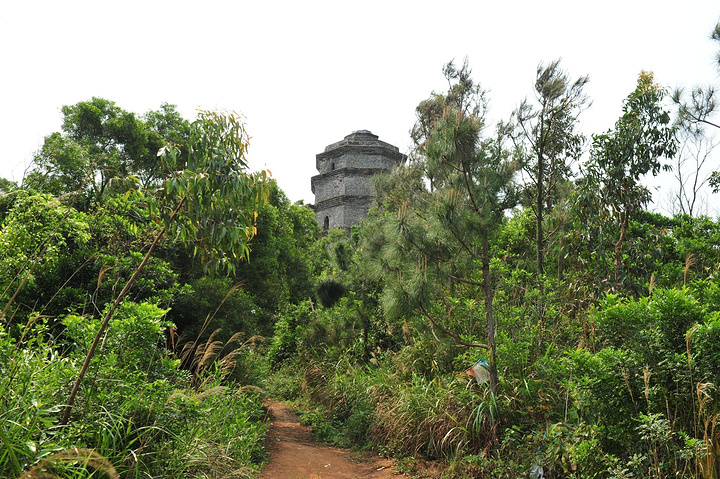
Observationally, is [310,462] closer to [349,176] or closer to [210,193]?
[210,193]

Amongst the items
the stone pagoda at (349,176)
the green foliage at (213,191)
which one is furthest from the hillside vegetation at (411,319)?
the stone pagoda at (349,176)

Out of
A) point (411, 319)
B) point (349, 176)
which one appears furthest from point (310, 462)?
point (349, 176)

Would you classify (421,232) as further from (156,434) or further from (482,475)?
(156,434)

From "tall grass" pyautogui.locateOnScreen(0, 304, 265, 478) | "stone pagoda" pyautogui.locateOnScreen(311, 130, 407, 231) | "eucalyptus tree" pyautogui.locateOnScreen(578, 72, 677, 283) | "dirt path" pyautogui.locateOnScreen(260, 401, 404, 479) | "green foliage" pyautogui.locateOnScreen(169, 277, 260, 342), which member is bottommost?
"dirt path" pyautogui.locateOnScreen(260, 401, 404, 479)

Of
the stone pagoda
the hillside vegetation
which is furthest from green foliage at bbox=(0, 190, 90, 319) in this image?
the stone pagoda

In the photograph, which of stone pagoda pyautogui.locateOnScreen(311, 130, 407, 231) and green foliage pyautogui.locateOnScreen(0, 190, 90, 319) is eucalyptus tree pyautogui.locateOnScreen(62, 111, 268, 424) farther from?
stone pagoda pyautogui.locateOnScreen(311, 130, 407, 231)

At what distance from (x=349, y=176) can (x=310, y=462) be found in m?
19.6

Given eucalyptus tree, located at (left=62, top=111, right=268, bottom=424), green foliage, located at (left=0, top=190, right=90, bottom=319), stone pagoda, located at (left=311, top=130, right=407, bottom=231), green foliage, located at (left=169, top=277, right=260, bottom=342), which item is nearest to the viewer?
eucalyptus tree, located at (left=62, top=111, right=268, bottom=424)

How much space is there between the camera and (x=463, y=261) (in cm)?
550

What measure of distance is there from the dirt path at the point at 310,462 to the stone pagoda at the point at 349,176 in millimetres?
17309

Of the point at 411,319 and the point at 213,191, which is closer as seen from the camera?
the point at 213,191

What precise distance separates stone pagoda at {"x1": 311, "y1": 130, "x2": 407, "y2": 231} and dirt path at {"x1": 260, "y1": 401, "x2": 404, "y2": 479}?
17.3 m

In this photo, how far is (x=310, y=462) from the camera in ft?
18.8

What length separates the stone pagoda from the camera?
78.6ft
